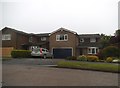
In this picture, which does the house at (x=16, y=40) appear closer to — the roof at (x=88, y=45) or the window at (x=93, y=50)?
the roof at (x=88, y=45)

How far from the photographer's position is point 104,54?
110ft

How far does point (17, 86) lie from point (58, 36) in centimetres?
3404

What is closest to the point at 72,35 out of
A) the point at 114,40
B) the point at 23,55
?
the point at 114,40

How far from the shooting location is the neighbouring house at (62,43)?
42844 millimetres

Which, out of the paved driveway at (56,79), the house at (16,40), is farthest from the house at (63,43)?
the paved driveway at (56,79)

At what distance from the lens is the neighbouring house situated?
141ft

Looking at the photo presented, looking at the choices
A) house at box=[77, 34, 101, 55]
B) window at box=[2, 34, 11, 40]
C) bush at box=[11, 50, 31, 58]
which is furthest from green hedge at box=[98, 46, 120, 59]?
window at box=[2, 34, 11, 40]

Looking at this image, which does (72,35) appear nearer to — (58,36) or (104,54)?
(58,36)

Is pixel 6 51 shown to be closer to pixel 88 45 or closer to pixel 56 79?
pixel 88 45

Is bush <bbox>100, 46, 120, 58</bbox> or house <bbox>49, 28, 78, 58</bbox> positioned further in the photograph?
house <bbox>49, 28, 78, 58</bbox>

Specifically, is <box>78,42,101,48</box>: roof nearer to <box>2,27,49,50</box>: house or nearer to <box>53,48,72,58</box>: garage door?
<box>53,48,72,58</box>: garage door

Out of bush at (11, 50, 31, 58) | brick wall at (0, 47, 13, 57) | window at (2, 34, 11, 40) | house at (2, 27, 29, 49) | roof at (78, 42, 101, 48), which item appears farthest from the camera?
window at (2, 34, 11, 40)

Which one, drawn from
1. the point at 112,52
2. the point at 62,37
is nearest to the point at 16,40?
the point at 62,37

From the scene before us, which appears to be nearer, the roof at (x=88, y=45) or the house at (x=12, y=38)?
the roof at (x=88, y=45)
